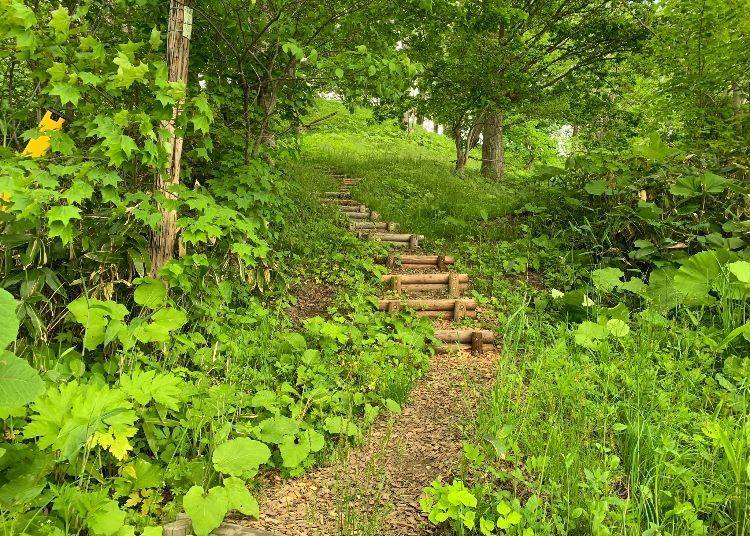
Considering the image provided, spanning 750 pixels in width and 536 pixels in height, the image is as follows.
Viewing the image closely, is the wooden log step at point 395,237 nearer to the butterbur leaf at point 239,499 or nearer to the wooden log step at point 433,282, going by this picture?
the wooden log step at point 433,282

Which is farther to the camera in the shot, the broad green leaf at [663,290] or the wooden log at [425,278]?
the wooden log at [425,278]

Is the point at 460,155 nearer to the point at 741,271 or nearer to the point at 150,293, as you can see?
the point at 741,271

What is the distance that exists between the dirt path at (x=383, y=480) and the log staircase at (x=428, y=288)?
126cm

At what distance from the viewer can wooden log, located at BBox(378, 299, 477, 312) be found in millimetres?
5754

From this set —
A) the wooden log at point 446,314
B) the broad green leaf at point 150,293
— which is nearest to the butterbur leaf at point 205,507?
the broad green leaf at point 150,293

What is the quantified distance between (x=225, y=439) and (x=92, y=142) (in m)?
3.08

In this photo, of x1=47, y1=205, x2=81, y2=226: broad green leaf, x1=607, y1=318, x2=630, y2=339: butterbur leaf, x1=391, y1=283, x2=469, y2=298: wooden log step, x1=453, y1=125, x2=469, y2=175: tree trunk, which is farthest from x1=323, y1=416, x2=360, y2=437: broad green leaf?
x1=453, y1=125, x2=469, y2=175: tree trunk

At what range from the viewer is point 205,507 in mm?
2459

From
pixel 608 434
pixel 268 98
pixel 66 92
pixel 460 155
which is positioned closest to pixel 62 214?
pixel 66 92

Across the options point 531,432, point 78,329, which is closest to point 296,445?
point 531,432

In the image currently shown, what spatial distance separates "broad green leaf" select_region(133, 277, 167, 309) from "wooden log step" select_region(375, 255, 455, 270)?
377 centimetres

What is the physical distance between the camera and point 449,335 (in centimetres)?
539

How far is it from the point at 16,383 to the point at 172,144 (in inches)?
104

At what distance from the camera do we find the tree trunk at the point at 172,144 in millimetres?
3943
